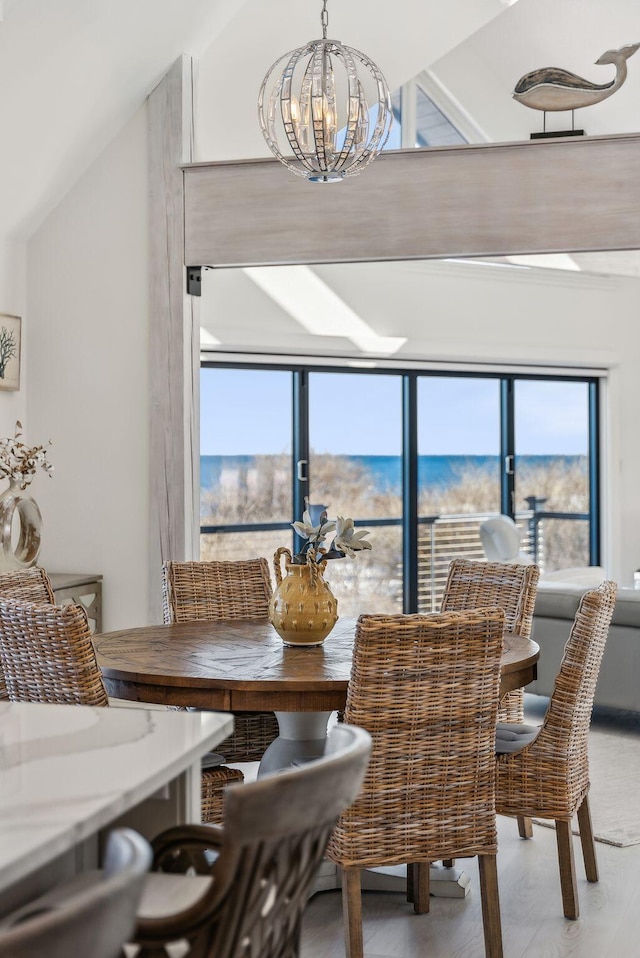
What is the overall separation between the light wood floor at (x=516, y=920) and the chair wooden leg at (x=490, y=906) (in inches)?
7.1

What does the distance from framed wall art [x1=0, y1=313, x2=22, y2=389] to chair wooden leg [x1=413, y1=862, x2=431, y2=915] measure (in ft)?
9.34

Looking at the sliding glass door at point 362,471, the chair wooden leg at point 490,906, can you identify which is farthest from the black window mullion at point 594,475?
the chair wooden leg at point 490,906

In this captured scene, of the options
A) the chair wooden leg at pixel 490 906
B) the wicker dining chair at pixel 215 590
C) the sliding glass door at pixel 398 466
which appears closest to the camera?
the chair wooden leg at pixel 490 906

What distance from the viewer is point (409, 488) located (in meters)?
7.67

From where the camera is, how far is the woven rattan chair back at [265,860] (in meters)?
1.23

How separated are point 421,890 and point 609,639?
2325 mm

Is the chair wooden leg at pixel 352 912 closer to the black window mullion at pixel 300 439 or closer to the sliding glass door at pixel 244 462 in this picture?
the sliding glass door at pixel 244 462

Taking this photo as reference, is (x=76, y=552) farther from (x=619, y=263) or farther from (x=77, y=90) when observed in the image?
(x=619, y=263)

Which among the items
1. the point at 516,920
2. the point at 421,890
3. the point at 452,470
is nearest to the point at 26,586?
the point at 421,890

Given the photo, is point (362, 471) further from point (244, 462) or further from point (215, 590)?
point (215, 590)

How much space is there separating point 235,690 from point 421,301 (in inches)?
205

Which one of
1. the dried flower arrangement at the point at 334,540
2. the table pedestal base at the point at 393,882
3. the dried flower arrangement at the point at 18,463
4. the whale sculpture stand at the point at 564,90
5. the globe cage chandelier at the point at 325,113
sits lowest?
the table pedestal base at the point at 393,882

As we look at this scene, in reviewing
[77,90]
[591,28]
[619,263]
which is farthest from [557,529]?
[77,90]

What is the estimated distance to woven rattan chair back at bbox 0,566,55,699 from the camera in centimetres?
323
